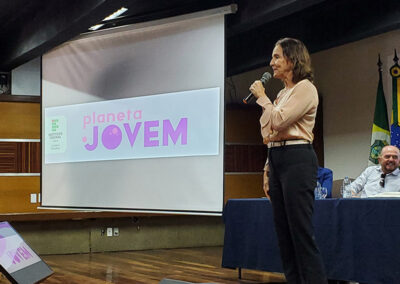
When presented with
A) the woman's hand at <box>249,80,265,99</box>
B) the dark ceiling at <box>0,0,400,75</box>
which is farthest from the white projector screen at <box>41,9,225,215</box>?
the woman's hand at <box>249,80,265,99</box>

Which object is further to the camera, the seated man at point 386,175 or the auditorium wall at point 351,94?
the auditorium wall at point 351,94

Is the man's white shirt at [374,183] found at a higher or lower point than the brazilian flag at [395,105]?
lower

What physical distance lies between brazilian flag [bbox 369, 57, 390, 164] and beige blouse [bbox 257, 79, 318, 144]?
421cm

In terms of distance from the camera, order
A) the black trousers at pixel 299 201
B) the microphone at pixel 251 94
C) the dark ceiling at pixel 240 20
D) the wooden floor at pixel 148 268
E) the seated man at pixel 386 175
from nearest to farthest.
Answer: the black trousers at pixel 299 201
the microphone at pixel 251 94
the wooden floor at pixel 148 268
the seated man at pixel 386 175
the dark ceiling at pixel 240 20

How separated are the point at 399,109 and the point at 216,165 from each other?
109 inches

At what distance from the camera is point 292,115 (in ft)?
7.89

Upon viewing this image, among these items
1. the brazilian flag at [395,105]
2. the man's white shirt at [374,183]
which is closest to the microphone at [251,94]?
the man's white shirt at [374,183]

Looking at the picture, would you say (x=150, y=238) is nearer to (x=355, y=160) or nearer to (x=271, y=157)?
(x=355, y=160)

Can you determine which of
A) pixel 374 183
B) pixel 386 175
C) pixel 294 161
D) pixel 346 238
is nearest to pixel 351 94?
pixel 374 183

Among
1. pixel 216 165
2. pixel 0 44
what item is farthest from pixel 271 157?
pixel 0 44

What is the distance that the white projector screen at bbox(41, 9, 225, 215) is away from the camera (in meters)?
4.54

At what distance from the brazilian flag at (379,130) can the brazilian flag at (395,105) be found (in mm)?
93

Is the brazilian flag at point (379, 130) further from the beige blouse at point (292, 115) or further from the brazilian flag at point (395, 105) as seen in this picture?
the beige blouse at point (292, 115)

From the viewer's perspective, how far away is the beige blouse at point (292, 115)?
241 centimetres
